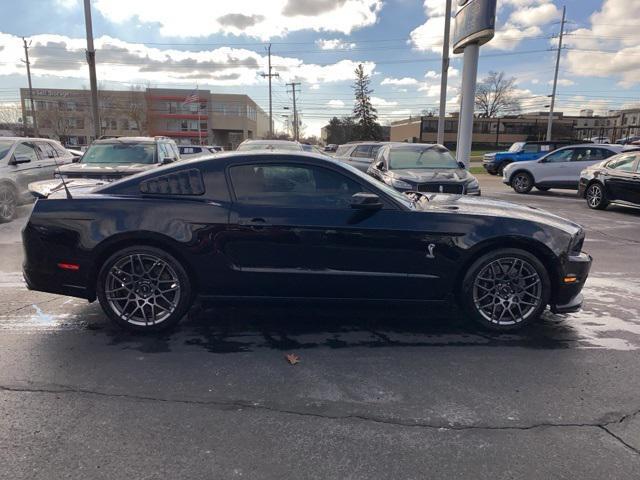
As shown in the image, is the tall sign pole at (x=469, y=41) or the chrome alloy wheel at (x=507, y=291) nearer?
the chrome alloy wheel at (x=507, y=291)

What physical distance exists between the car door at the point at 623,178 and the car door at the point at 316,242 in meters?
9.72

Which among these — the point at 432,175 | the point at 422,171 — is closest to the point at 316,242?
the point at 432,175

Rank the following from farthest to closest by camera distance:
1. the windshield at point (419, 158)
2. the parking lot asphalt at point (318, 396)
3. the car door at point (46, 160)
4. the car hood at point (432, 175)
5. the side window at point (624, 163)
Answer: the side window at point (624, 163)
the car door at point (46, 160)
the windshield at point (419, 158)
the car hood at point (432, 175)
the parking lot asphalt at point (318, 396)

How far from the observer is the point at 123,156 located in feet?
32.4

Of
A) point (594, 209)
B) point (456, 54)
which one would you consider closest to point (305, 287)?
point (594, 209)

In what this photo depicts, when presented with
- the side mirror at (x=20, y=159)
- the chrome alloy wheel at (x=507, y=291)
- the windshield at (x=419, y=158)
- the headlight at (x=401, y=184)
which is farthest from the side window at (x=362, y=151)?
the chrome alloy wheel at (x=507, y=291)

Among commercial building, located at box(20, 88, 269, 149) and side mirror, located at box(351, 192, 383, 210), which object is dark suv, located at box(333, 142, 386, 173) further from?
commercial building, located at box(20, 88, 269, 149)

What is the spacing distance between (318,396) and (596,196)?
12239mm

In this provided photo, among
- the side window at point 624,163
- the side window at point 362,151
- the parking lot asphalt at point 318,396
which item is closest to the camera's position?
the parking lot asphalt at point 318,396

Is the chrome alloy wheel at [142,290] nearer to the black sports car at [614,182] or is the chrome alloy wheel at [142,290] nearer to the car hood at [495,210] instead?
the car hood at [495,210]

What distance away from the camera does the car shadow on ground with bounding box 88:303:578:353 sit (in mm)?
3891

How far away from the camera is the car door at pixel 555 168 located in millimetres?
15695

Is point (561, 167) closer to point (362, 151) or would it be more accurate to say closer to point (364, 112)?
point (362, 151)

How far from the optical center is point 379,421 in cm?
280
